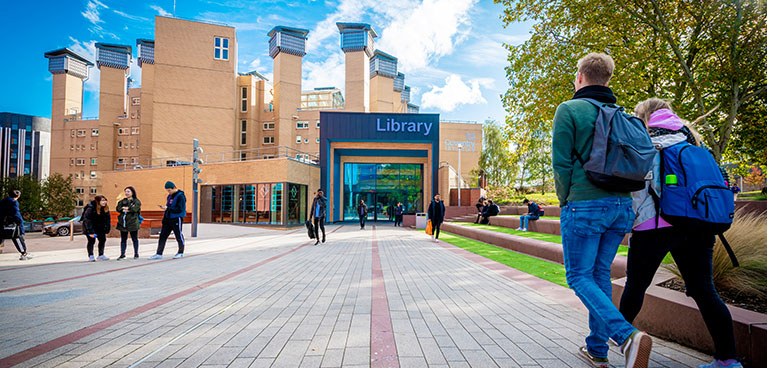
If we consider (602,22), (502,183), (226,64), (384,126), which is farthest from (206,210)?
(502,183)

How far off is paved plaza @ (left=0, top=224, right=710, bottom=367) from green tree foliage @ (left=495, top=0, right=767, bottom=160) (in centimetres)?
953

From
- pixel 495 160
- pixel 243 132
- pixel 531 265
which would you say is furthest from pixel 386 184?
pixel 531 265

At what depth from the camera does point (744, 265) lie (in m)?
3.33

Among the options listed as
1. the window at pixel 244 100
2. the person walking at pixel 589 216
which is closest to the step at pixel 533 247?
the person walking at pixel 589 216

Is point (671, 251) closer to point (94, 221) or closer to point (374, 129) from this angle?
point (94, 221)

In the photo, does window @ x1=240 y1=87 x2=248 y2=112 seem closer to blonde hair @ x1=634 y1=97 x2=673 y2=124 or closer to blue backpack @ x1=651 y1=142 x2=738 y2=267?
blonde hair @ x1=634 y1=97 x2=673 y2=124

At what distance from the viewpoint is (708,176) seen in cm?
230

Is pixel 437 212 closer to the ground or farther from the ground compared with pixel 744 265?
farther from the ground

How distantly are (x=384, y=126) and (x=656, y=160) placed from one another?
2744cm

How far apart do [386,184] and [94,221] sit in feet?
92.6

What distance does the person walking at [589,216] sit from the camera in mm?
2299

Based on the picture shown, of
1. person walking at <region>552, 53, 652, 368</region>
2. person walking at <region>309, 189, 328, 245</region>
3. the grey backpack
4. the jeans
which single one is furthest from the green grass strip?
person walking at <region>309, 189, 328, 245</region>

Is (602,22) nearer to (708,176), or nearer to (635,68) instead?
(635,68)

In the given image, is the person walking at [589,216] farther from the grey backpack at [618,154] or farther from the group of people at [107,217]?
the group of people at [107,217]
